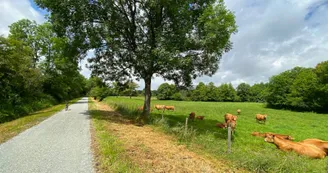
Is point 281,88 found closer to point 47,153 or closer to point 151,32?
point 151,32

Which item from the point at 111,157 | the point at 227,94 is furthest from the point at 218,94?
the point at 111,157

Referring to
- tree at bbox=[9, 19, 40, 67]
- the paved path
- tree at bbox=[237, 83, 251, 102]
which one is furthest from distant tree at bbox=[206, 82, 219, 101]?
the paved path

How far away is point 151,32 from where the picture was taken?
13.4 meters

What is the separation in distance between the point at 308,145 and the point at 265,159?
439 centimetres

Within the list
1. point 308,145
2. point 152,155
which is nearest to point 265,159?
point 152,155

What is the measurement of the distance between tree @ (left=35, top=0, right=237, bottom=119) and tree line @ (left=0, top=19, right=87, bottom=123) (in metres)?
1.68

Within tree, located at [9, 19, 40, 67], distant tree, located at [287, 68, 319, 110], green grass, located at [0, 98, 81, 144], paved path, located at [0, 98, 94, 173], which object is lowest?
paved path, located at [0, 98, 94, 173]

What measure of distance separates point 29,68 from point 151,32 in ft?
70.4

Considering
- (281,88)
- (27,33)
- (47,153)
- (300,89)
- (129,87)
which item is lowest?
(47,153)

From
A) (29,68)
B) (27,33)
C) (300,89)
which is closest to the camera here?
(29,68)

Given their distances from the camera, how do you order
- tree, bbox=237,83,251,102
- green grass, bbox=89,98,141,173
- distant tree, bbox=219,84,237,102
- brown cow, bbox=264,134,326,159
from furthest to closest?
tree, bbox=237,83,251,102 → distant tree, bbox=219,84,237,102 → brown cow, bbox=264,134,326,159 → green grass, bbox=89,98,141,173

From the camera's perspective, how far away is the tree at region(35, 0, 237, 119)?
436 inches

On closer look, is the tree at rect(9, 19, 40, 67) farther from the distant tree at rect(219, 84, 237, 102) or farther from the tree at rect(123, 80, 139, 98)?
the distant tree at rect(219, 84, 237, 102)

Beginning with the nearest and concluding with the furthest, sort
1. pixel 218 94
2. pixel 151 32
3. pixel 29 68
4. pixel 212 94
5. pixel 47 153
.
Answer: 1. pixel 47 153
2. pixel 151 32
3. pixel 29 68
4. pixel 218 94
5. pixel 212 94
